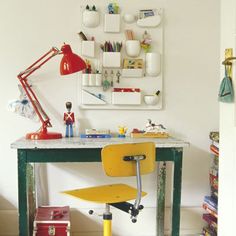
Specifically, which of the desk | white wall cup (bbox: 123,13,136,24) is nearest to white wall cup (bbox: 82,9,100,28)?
white wall cup (bbox: 123,13,136,24)

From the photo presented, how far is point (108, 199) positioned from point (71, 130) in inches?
29.2

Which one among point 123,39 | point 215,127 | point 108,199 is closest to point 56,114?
point 123,39

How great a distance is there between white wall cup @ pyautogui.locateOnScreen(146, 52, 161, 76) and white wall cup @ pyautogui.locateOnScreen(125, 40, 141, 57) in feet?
0.27

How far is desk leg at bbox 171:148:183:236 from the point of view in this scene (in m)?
2.19

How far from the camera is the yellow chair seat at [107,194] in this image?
6.38 feet

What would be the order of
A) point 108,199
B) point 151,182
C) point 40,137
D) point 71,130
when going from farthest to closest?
point 151,182
point 71,130
point 40,137
point 108,199

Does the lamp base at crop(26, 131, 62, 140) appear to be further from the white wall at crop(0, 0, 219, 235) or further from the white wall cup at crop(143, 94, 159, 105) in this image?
the white wall cup at crop(143, 94, 159, 105)

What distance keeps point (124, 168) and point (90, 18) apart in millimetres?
1223

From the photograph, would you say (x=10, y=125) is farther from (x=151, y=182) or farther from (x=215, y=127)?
(x=215, y=127)

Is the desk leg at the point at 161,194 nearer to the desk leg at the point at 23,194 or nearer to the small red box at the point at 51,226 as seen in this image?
the small red box at the point at 51,226

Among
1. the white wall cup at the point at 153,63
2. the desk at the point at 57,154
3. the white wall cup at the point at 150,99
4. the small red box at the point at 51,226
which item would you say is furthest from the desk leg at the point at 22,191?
the white wall cup at the point at 153,63

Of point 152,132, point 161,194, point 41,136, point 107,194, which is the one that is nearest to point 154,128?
point 152,132

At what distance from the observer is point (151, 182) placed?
8.91 ft

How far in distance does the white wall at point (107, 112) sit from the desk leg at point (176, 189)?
18.3 inches
